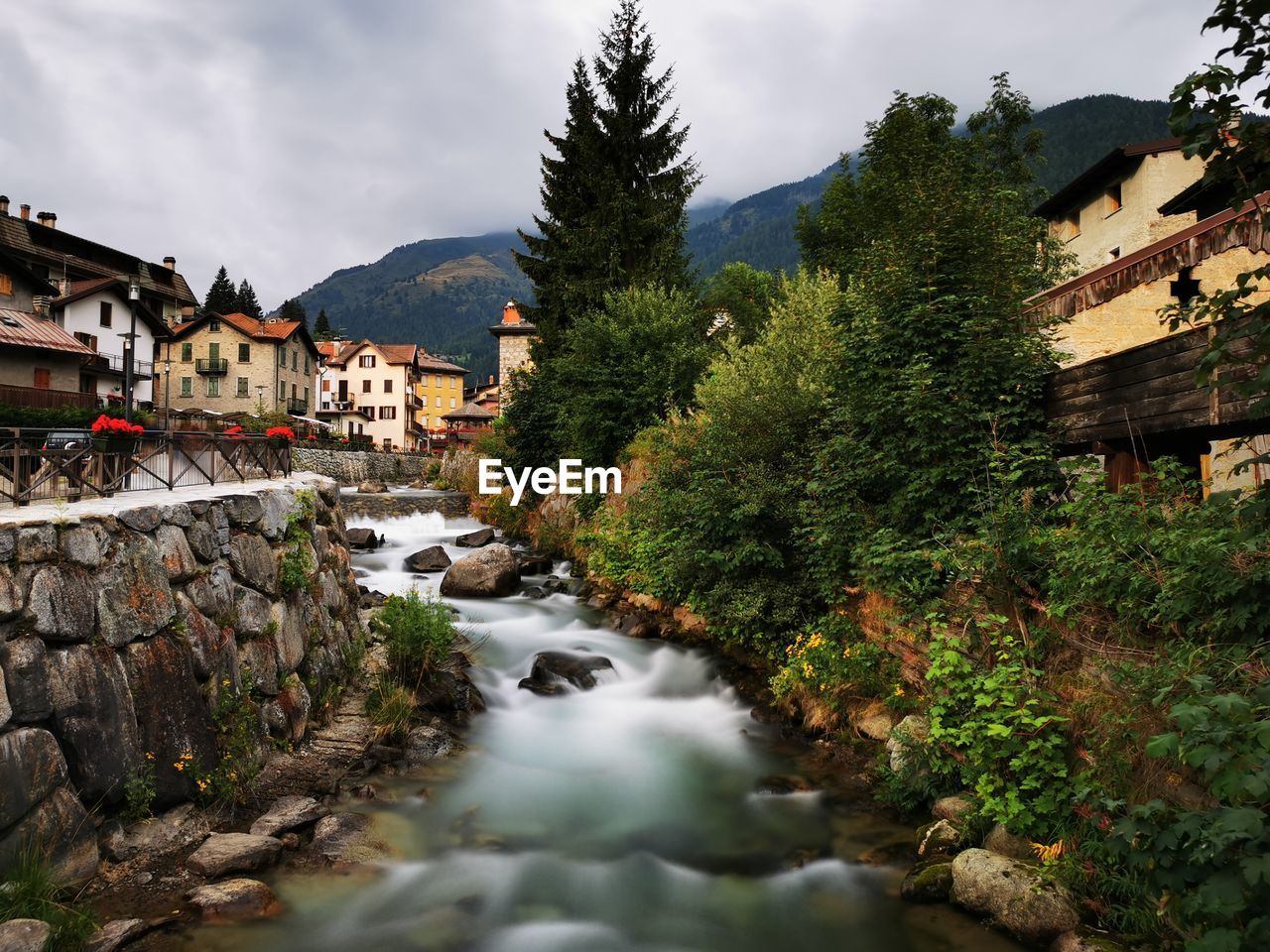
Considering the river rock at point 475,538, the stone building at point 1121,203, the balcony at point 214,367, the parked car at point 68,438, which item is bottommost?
the river rock at point 475,538

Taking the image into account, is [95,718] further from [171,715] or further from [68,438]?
[68,438]

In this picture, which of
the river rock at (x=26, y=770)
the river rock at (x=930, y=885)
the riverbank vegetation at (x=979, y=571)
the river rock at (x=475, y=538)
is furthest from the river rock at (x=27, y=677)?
the river rock at (x=475, y=538)

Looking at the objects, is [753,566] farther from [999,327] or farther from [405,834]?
[405,834]

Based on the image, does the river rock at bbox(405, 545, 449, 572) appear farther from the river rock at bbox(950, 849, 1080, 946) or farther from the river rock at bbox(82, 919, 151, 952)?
the river rock at bbox(950, 849, 1080, 946)

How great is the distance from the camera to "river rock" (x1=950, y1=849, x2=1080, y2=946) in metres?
6.36

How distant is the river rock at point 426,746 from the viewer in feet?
34.1

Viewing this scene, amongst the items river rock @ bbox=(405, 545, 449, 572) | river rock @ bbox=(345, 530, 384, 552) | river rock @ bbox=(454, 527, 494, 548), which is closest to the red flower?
river rock @ bbox=(405, 545, 449, 572)

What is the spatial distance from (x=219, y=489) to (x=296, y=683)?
10.9 ft

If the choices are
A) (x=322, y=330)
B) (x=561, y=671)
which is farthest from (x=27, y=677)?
(x=322, y=330)

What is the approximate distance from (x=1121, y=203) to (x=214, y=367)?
61.9m

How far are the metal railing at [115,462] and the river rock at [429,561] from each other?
6.92m

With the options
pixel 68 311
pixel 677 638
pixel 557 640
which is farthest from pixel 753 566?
pixel 68 311

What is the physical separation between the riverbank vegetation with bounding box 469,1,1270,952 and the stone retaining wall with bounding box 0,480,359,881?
7767mm

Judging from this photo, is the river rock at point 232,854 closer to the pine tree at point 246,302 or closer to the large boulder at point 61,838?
the large boulder at point 61,838
